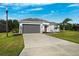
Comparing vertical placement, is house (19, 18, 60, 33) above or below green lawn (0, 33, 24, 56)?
above

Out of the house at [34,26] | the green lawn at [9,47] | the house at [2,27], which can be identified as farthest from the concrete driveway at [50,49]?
the house at [34,26]

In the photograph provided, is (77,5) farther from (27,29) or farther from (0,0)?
(27,29)

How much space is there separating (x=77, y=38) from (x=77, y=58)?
641cm

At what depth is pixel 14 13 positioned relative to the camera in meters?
14.1

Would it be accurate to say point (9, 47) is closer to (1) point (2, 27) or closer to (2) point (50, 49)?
(2) point (50, 49)

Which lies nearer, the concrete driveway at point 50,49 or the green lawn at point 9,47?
the concrete driveway at point 50,49

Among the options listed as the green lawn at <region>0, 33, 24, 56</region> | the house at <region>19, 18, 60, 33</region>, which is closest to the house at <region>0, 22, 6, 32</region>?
the green lawn at <region>0, 33, 24, 56</region>

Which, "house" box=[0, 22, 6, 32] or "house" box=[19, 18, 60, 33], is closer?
"house" box=[0, 22, 6, 32]

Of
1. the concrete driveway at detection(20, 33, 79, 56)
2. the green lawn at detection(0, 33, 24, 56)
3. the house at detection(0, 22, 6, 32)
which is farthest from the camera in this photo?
the house at detection(0, 22, 6, 32)

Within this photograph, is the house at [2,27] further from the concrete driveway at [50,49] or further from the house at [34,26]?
the house at [34,26]

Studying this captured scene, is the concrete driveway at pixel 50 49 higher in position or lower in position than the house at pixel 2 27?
lower

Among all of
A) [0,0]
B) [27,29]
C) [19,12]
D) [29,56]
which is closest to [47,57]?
[29,56]

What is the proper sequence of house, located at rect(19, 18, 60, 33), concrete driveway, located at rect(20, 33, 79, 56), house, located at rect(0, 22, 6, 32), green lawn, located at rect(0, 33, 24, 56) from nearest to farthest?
concrete driveway, located at rect(20, 33, 79, 56), green lawn, located at rect(0, 33, 24, 56), house, located at rect(0, 22, 6, 32), house, located at rect(19, 18, 60, 33)

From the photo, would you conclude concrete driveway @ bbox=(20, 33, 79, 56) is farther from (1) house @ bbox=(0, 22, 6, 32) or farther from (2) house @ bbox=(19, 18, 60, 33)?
(2) house @ bbox=(19, 18, 60, 33)
